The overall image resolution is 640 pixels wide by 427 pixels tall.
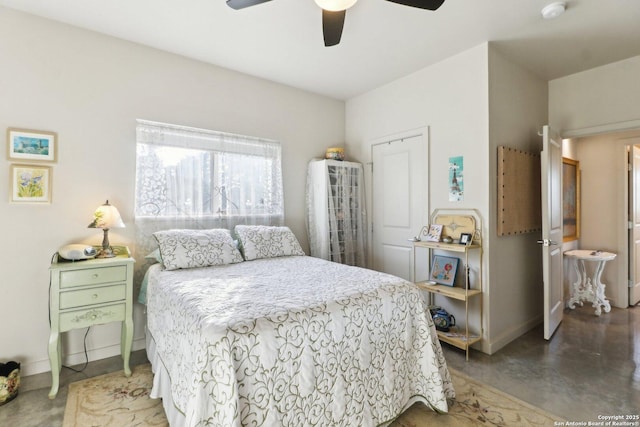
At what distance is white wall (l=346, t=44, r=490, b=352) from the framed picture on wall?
87.6 inches

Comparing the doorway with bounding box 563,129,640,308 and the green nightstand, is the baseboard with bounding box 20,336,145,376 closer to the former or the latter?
the green nightstand

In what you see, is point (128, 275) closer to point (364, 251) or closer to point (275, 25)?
point (275, 25)

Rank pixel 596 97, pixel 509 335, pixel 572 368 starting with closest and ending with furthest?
pixel 572 368, pixel 509 335, pixel 596 97

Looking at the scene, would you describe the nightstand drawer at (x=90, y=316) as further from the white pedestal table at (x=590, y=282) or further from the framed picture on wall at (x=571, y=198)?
the framed picture on wall at (x=571, y=198)

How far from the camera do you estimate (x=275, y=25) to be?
97.0 inches

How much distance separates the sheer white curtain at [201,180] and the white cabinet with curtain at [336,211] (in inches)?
17.1

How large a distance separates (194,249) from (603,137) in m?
A: 5.23

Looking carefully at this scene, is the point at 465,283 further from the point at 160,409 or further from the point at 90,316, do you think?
the point at 90,316

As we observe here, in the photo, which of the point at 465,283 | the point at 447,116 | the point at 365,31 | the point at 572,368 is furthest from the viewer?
the point at 447,116

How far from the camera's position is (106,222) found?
2393 millimetres

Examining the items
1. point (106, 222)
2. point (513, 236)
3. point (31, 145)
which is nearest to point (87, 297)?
point (106, 222)

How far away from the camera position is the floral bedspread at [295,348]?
1235 millimetres

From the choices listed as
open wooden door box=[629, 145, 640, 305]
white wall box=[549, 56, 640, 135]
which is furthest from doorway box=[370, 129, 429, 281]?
open wooden door box=[629, 145, 640, 305]

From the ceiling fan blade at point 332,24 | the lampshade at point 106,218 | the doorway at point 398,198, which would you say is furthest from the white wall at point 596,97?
the lampshade at point 106,218
